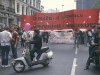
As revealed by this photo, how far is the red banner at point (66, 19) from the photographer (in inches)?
715

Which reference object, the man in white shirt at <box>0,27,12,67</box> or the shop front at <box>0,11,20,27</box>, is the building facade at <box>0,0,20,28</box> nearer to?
the shop front at <box>0,11,20,27</box>

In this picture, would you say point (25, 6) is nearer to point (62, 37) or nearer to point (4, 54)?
point (62, 37)

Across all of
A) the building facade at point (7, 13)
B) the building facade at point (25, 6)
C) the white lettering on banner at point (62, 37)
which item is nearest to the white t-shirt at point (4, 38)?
the white lettering on banner at point (62, 37)

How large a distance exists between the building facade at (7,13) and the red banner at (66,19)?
13482mm

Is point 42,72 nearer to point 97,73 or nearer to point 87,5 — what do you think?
point 97,73

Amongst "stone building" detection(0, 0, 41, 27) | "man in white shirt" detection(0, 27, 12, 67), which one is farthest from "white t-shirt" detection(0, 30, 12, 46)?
"stone building" detection(0, 0, 41, 27)

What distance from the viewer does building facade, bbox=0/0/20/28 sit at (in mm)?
34519

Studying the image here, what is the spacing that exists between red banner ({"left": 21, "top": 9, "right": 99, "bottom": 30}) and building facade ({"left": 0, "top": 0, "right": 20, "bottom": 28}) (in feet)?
44.2

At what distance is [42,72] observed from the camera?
8.73 m

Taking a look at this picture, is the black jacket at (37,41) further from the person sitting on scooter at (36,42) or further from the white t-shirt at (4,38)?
the white t-shirt at (4,38)

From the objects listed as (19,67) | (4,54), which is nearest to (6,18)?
(4,54)

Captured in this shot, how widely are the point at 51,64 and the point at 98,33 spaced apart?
2.68 meters

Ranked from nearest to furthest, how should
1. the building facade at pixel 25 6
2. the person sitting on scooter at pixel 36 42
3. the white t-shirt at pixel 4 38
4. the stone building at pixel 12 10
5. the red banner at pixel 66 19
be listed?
the person sitting on scooter at pixel 36 42 < the white t-shirt at pixel 4 38 < the red banner at pixel 66 19 < the stone building at pixel 12 10 < the building facade at pixel 25 6

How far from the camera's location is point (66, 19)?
62.8ft
